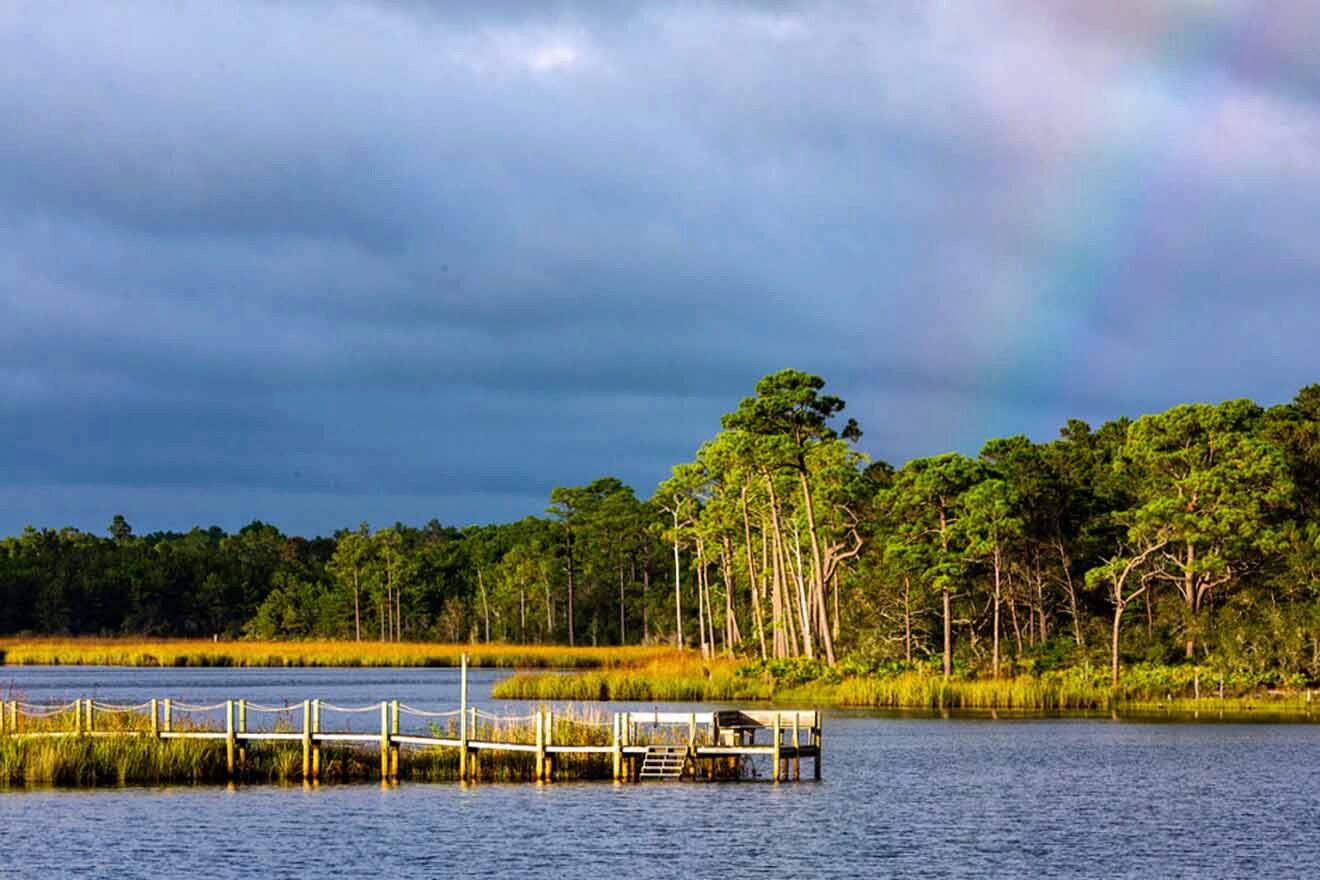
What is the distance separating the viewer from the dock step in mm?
49719

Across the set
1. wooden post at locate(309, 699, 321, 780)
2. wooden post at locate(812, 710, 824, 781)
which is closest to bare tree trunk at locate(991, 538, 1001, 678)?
wooden post at locate(812, 710, 824, 781)

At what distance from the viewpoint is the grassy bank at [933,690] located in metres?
81.1

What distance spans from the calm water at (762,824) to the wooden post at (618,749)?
3.37 feet

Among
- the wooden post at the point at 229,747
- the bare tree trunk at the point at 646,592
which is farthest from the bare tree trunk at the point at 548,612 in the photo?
the wooden post at the point at 229,747

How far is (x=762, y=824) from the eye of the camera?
42.7 metres

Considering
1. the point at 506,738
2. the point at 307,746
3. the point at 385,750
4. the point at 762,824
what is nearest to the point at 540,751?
the point at 506,738

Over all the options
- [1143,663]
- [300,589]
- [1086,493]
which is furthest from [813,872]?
[300,589]

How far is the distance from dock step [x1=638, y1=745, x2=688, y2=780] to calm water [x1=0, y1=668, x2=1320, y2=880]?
0.84m

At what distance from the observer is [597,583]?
17162 cm

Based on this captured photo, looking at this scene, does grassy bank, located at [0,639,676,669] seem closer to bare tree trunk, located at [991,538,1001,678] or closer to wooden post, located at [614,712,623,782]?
bare tree trunk, located at [991,538,1001,678]

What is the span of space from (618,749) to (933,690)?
36.8 metres

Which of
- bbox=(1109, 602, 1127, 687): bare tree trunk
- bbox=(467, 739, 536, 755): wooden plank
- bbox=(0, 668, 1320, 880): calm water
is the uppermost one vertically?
bbox=(1109, 602, 1127, 687): bare tree trunk

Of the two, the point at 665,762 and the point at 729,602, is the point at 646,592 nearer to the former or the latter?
the point at 729,602

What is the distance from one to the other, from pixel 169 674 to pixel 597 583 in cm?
5548
